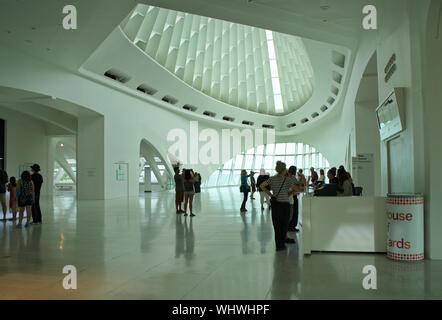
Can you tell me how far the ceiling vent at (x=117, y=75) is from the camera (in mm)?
20703

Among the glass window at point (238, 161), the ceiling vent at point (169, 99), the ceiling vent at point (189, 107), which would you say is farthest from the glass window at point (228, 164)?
the ceiling vent at point (169, 99)

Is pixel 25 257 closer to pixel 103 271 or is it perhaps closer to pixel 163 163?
pixel 103 271

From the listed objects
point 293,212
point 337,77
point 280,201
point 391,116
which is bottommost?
point 293,212

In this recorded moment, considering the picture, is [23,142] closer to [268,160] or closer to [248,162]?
[248,162]

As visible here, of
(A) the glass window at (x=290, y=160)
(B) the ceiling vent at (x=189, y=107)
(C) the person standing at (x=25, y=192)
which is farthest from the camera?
(A) the glass window at (x=290, y=160)

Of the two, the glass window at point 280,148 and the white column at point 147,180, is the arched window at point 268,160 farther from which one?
the white column at point 147,180

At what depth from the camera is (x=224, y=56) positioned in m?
29.9

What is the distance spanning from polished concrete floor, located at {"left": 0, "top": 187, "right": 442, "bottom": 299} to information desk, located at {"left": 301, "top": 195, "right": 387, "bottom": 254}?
230 mm

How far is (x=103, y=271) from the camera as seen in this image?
16.0ft

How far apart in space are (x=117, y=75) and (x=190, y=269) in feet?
61.2

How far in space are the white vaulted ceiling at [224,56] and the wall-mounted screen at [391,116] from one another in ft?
48.8

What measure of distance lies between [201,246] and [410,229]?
11.1 feet

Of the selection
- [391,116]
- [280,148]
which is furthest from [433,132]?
[280,148]

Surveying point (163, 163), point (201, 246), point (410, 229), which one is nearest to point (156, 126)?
point (163, 163)
